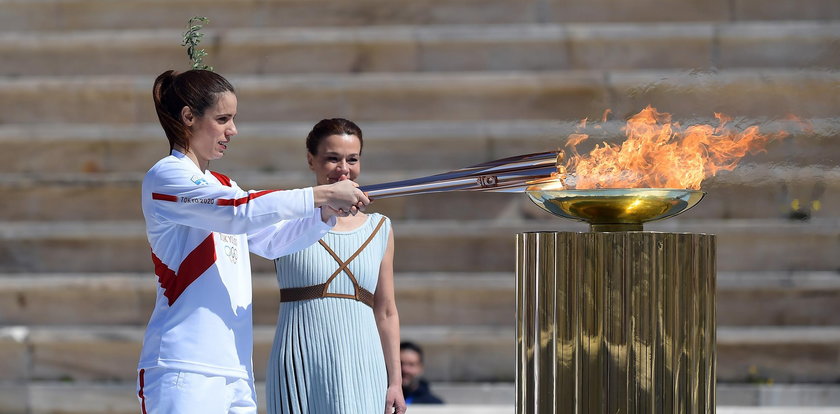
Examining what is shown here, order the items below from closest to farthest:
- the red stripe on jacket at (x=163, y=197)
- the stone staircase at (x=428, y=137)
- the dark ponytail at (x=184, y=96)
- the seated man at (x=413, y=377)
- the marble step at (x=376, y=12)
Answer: the red stripe on jacket at (x=163, y=197)
the dark ponytail at (x=184, y=96)
the seated man at (x=413, y=377)
the stone staircase at (x=428, y=137)
the marble step at (x=376, y=12)

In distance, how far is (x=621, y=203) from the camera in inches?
137

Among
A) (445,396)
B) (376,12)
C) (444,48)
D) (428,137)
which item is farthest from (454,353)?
(376,12)

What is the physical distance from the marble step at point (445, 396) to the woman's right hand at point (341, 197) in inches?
128

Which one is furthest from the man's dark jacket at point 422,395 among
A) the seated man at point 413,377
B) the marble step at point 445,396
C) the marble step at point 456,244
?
the marble step at point 456,244

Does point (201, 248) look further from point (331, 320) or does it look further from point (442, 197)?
point (442, 197)

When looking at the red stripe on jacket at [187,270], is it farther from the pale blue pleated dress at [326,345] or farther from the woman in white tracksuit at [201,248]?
the pale blue pleated dress at [326,345]

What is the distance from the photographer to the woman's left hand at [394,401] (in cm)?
450

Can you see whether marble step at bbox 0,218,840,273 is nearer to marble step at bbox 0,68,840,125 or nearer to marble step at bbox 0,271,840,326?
marble step at bbox 0,271,840,326

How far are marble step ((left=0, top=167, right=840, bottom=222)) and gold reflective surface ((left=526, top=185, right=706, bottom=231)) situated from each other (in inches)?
142

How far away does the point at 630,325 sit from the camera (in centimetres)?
343

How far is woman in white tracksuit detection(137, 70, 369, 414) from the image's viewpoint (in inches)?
137

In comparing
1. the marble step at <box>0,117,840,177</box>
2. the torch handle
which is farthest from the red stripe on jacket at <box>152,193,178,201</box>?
the marble step at <box>0,117,840,177</box>

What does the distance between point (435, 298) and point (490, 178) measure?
373 cm

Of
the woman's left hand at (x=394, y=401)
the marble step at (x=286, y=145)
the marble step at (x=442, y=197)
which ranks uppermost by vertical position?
the marble step at (x=286, y=145)
